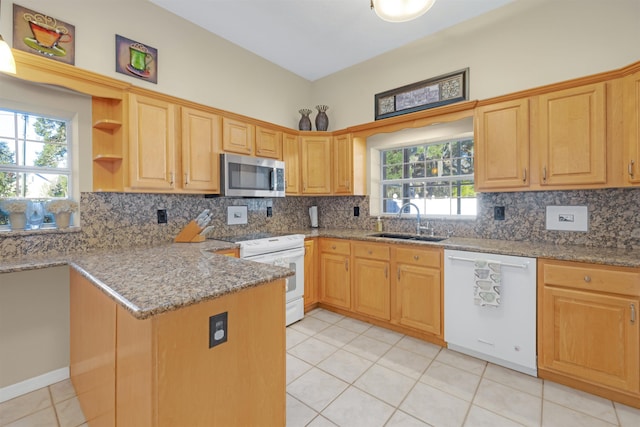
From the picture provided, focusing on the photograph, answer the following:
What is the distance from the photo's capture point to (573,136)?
2.08 m

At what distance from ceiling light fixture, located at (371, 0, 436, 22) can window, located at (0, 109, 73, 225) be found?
245 centimetres

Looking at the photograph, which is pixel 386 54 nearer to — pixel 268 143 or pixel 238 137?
pixel 268 143

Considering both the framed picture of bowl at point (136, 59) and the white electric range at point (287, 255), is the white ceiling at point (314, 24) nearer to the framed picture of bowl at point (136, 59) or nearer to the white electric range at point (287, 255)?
the framed picture of bowl at point (136, 59)

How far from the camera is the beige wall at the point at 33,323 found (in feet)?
6.11

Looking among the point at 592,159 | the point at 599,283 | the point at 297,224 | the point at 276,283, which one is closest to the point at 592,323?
the point at 599,283

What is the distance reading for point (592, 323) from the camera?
1823 millimetres

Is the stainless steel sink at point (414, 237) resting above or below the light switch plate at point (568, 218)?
below

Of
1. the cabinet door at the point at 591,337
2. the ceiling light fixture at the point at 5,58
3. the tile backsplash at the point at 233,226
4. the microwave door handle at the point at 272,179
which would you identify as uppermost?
the ceiling light fixture at the point at 5,58

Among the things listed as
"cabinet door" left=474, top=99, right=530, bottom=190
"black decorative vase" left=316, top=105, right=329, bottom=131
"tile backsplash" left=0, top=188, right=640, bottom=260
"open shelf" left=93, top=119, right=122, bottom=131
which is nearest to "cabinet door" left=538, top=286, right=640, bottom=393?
"tile backsplash" left=0, top=188, right=640, bottom=260

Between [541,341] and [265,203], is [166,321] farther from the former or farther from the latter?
[265,203]

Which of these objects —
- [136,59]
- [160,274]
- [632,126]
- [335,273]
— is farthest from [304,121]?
[632,126]

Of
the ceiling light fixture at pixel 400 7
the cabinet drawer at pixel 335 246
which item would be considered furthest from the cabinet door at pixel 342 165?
the ceiling light fixture at pixel 400 7

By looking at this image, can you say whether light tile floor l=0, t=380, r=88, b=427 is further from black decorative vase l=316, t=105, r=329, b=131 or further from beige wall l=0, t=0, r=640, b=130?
black decorative vase l=316, t=105, r=329, b=131

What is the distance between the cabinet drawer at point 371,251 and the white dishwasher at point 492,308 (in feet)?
1.88
